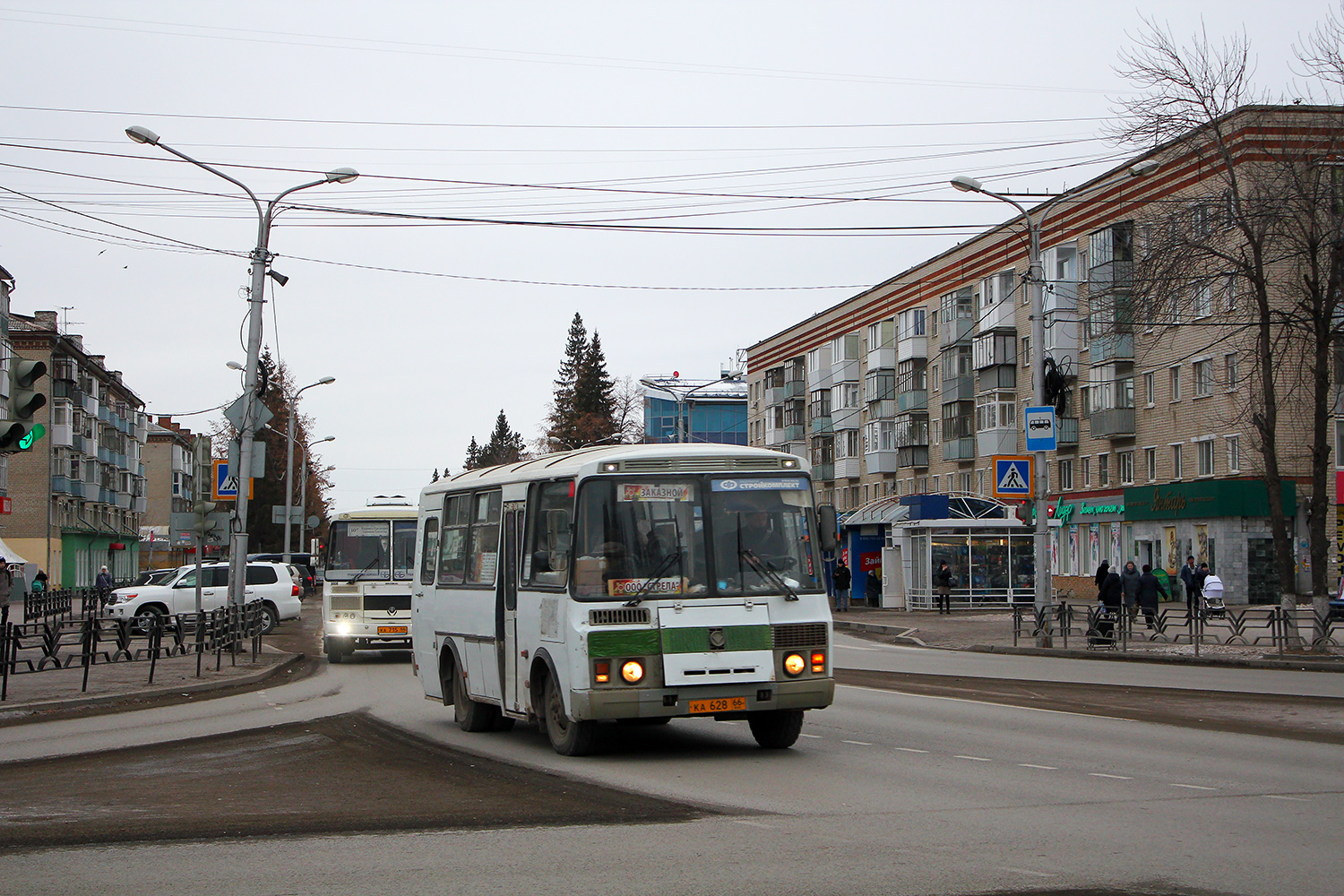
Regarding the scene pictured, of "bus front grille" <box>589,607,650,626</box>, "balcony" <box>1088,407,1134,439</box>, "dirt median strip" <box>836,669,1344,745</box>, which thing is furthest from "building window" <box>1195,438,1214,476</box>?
"bus front grille" <box>589,607,650,626</box>

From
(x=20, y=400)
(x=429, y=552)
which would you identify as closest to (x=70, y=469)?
(x=429, y=552)

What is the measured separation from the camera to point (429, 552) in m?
16.0

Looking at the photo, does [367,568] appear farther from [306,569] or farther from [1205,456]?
[306,569]

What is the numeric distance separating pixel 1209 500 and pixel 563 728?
130ft

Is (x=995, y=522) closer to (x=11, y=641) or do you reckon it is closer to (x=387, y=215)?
(x=387, y=215)

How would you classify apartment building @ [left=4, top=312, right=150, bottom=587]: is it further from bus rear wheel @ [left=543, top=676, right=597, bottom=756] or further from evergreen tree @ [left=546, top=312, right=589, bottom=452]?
bus rear wheel @ [left=543, top=676, right=597, bottom=756]

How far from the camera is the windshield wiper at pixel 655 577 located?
38.0 ft

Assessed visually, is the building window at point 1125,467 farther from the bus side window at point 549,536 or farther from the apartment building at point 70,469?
the apartment building at point 70,469

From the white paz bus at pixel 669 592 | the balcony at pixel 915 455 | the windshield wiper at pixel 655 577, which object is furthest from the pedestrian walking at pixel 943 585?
the windshield wiper at pixel 655 577

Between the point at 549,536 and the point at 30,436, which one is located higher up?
the point at 30,436

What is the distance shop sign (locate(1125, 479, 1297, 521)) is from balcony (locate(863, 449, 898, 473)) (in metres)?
24.0

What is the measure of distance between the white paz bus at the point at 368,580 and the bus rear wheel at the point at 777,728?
14.9 metres

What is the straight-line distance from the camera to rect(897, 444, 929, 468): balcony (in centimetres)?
7219

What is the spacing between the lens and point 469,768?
Answer: 11.6 meters
